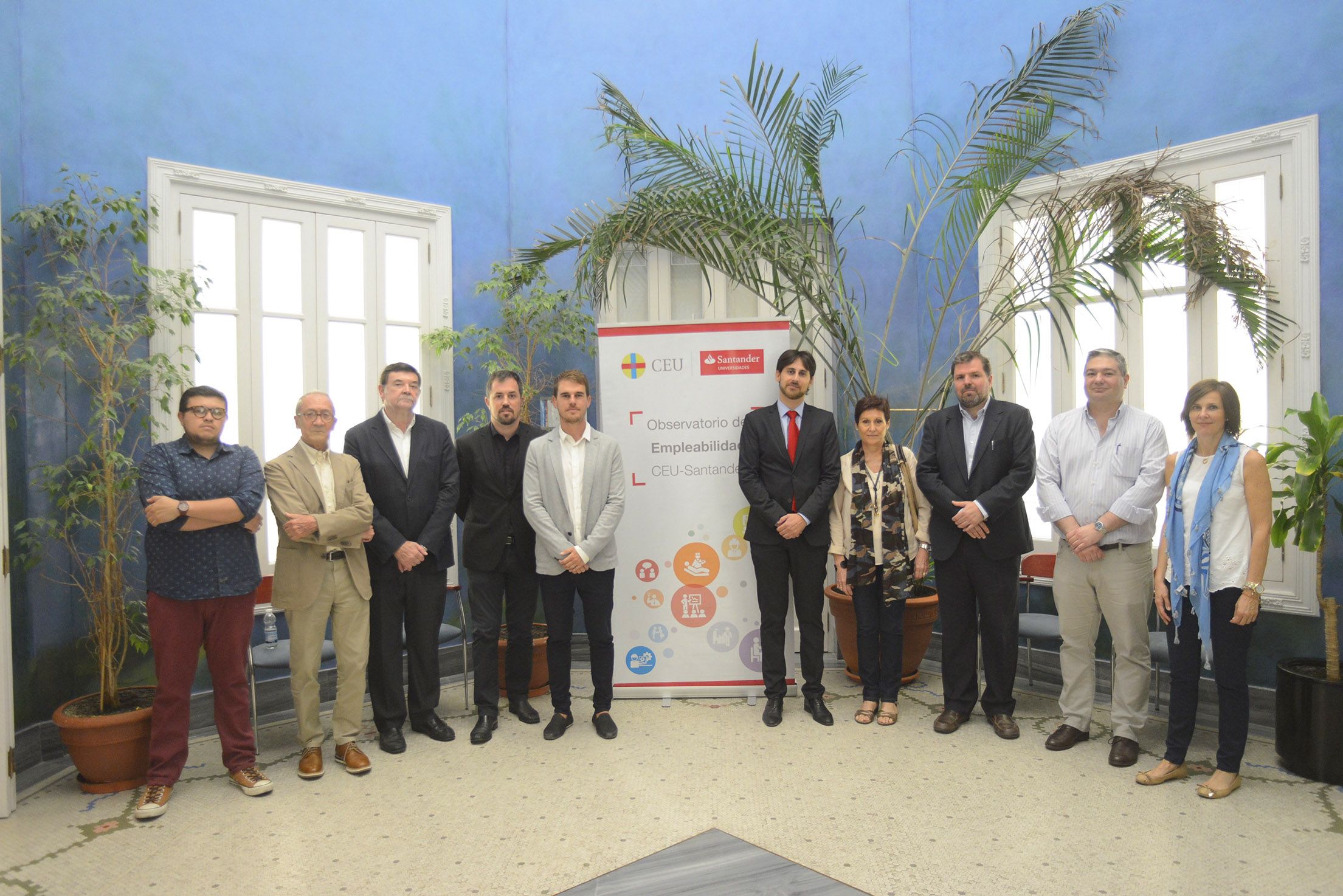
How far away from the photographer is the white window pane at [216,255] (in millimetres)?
4359

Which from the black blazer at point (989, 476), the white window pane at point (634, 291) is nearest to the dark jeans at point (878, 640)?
the black blazer at point (989, 476)

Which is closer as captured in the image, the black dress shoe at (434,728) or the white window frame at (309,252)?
the black dress shoe at (434,728)

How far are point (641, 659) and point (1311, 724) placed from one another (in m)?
2.87

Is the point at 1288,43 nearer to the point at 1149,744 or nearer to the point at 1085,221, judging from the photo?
the point at 1085,221

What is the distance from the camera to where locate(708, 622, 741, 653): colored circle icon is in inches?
173

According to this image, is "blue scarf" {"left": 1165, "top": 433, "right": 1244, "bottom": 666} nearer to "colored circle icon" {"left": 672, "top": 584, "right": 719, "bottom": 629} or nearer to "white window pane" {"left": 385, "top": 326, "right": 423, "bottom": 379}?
"colored circle icon" {"left": 672, "top": 584, "right": 719, "bottom": 629}

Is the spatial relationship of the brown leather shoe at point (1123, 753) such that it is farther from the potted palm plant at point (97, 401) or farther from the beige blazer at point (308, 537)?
the potted palm plant at point (97, 401)

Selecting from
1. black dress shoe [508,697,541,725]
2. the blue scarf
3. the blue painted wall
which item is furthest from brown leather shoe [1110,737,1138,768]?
black dress shoe [508,697,541,725]

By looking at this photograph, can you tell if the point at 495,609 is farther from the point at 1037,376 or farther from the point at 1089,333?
the point at 1089,333

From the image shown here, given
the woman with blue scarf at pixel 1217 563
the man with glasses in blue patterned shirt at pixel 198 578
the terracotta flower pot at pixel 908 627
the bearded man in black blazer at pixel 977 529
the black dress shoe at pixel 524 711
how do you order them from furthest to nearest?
the terracotta flower pot at pixel 908 627 < the black dress shoe at pixel 524 711 < the bearded man in black blazer at pixel 977 529 < the man with glasses in blue patterned shirt at pixel 198 578 < the woman with blue scarf at pixel 1217 563

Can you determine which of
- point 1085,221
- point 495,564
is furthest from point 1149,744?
point 495,564

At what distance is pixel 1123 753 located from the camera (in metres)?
3.49

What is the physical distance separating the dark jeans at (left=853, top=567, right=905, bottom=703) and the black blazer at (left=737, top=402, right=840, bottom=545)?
1.09ft

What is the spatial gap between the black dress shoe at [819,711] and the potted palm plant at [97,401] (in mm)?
2875
